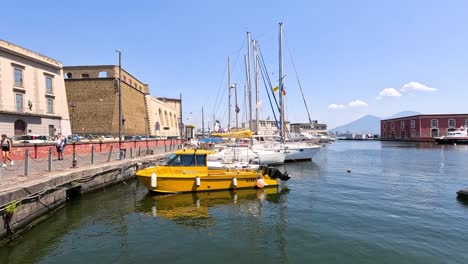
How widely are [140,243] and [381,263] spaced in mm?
6658

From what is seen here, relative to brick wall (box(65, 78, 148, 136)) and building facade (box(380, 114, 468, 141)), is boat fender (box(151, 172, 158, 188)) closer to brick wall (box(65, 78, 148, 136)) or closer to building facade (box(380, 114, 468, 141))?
brick wall (box(65, 78, 148, 136))

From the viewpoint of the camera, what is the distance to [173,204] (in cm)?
1305

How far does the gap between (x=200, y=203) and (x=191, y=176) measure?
1.90m

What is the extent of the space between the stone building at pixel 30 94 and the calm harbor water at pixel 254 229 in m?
25.0

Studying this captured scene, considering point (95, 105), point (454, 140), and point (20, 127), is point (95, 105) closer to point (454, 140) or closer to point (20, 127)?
point (20, 127)

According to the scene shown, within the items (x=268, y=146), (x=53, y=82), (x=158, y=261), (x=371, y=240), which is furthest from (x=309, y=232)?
(x=53, y=82)

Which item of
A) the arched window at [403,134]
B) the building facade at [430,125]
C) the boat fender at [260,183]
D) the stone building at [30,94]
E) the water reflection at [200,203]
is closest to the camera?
the water reflection at [200,203]

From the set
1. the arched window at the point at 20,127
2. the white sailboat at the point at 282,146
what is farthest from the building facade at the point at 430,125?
the arched window at the point at 20,127

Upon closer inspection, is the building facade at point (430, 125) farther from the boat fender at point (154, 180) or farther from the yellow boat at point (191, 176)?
the boat fender at point (154, 180)

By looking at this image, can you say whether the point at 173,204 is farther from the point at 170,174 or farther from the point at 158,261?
the point at 158,261

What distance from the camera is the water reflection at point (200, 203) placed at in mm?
11180

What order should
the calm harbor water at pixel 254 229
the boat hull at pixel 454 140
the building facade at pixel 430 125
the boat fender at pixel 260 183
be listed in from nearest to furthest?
the calm harbor water at pixel 254 229, the boat fender at pixel 260 183, the boat hull at pixel 454 140, the building facade at pixel 430 125

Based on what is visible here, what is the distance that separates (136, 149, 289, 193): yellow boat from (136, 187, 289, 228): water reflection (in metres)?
0.34

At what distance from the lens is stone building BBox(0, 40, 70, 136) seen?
3169cm
